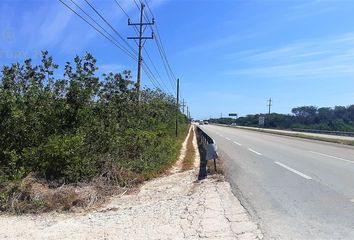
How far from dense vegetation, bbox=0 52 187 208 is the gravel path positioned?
1662 millimetres

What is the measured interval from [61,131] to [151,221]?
A: 5.44 meters

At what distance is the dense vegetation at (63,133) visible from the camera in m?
10.5

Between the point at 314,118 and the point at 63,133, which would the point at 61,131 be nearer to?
the point at 63,133

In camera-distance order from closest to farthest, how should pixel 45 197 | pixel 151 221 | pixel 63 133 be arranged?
pixel 151 221
pixel 45 197
pixel 63 133

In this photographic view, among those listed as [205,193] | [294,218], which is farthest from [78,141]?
[294,218]

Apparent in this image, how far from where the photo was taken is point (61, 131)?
1171 cm

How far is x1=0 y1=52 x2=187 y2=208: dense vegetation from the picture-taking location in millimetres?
10477

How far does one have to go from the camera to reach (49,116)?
11.5 m

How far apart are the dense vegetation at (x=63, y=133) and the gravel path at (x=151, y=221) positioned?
1.66 meters

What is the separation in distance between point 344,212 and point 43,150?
7.11 m

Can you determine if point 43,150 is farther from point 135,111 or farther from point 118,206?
point 135,111

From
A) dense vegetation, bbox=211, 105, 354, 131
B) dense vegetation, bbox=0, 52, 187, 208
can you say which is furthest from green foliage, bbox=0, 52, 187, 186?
dense vegetation, bbox=211, 105, 354, 131

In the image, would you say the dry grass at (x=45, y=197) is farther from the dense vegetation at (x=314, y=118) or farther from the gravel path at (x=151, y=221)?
the dense vegetation at (x=314, y=118)

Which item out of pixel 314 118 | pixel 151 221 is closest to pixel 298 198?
pixel 151 221
